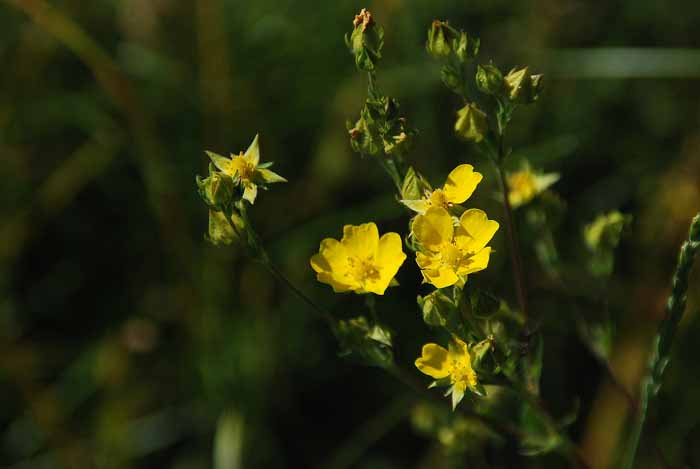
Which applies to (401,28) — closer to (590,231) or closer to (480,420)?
(590,231)

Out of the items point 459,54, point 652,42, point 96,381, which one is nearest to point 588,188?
point 652,42

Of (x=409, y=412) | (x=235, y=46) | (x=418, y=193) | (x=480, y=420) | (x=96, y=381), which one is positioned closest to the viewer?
(x=418, y=193)

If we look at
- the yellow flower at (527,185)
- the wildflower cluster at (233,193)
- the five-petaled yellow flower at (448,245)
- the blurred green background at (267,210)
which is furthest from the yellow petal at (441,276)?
the blurred green background at (267,210)

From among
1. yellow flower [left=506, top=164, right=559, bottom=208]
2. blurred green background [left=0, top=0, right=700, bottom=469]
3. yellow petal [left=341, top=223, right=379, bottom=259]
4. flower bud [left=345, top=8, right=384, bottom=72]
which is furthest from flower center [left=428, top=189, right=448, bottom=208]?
blurred green background [left=0, top=0, right=700, bottom=469]

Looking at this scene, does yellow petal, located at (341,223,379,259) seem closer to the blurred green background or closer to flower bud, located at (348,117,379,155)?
flower bud, located at (348,117,379,155)

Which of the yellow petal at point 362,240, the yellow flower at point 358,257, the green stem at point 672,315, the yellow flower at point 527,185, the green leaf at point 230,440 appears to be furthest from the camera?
the green leaf at point 230,440

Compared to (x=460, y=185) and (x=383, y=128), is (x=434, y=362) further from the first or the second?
(x=383, y=128)

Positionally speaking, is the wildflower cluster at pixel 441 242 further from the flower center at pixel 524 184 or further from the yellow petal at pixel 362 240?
the flower center at pixel 524 184
